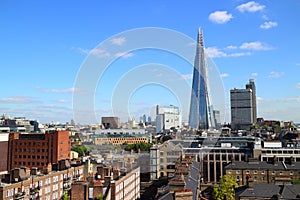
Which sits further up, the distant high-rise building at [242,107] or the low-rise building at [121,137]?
the distant high-rise building at [242,107]

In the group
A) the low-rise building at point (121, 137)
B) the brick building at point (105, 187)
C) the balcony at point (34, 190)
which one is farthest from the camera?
the low-rise building at point (121, 137)

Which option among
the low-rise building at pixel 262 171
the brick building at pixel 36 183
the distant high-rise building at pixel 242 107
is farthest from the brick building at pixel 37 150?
the distant high-rise building at pixel 242 107

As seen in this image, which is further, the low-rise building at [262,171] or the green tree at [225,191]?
the low-rise building at [262,171]

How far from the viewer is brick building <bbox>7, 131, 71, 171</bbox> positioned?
1192 inches

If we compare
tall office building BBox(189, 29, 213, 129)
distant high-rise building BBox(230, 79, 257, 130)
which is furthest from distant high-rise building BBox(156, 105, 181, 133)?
distant high-rise building BBox(230, 79, 257, 130)

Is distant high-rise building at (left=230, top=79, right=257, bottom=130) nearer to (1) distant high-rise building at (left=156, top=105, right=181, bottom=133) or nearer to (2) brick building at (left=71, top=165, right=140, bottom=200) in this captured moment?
(1) distant high-rise building at (left=156, top=105, right=181, bottom=133)

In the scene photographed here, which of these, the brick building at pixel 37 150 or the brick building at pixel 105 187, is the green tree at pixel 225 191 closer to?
the brick building at pixel 105 187

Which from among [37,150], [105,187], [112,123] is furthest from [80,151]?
[112,123]

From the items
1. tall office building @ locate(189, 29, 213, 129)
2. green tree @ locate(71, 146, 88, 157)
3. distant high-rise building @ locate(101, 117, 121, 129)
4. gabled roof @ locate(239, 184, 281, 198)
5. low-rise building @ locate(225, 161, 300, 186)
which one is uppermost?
tall office building @ locate(189, 29, 213, 129)

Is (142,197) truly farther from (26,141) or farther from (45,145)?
(26,141)

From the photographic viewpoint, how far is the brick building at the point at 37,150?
30.3m

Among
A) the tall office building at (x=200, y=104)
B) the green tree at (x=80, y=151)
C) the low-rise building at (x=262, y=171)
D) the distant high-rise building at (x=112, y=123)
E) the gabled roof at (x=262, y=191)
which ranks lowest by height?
the green tree at (x=80, y=151)

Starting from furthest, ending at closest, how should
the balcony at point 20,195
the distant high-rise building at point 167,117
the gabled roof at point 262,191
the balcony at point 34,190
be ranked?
the distant high-rise building at point 167,117 → the balcony at point 34,190 → the balcony at point 20,195 → the gabled roof at point 262,191

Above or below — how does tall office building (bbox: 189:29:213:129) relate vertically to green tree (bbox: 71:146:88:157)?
above
